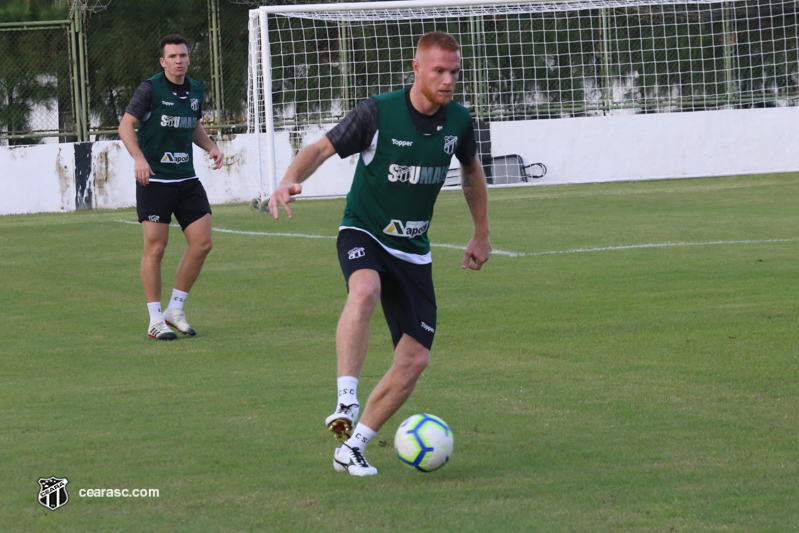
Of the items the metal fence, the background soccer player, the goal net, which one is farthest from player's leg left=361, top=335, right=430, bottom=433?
the metal fence

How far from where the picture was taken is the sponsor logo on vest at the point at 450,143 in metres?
5.30

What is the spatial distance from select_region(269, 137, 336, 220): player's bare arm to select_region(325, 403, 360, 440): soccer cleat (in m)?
0.82

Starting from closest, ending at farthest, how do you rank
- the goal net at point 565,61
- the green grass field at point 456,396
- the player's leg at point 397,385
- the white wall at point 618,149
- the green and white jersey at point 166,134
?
the green grass field at point 456,396 → the player's leg at point 397,385 → the green and white jersey at point 166,134 → the white wall at point 618,149 → the goal net at point 565,61

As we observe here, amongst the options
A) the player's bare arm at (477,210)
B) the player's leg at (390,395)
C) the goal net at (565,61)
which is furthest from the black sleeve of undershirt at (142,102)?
the goal net at (565,61)

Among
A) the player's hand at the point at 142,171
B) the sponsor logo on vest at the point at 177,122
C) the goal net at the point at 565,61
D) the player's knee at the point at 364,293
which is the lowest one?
the player's knee at the point at 364,293

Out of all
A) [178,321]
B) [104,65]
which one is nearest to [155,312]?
[178,321]

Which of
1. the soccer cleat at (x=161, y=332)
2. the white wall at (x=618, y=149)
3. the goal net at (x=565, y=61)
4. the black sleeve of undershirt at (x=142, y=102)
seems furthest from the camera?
the goal net at (x=565, y=61)

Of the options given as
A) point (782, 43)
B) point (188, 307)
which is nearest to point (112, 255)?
point (188, 307)

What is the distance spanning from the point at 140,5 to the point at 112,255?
1249 centimetres

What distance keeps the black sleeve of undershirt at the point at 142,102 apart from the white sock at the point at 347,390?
461 centimetres

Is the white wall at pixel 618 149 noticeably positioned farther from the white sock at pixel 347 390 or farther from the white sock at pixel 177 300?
the white sock at pixel 347 390

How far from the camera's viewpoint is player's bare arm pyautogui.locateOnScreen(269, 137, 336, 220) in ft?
15.8

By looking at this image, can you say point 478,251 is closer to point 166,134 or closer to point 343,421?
point 343,421

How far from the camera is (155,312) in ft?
28.2
